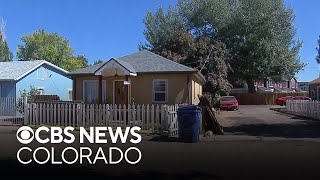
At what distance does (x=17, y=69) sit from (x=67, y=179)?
3032 cm

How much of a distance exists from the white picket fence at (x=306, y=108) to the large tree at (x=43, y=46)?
51.3m

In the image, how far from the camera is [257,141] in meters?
16.4

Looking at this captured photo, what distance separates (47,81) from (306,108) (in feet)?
72.4

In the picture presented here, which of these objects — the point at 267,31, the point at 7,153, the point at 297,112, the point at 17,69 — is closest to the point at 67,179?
the point at 7,153

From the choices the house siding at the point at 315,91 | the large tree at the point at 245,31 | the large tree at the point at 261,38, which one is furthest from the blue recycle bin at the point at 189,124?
the house siding at the point at 315,91

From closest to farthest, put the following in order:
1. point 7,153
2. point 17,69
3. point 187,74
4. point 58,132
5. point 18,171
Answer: point 18,171 → point 7,153 → point 58,132 → point 187,74 → point 17,69

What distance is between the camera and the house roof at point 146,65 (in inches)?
997

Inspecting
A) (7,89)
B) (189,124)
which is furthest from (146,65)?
(7,89)

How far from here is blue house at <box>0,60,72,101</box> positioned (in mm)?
34812

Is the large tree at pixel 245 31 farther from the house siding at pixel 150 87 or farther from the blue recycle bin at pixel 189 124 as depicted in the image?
the blue recycle bin at pixel 189 124

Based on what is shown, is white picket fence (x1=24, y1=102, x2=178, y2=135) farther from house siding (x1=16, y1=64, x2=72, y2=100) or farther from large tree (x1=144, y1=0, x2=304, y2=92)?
large tree (x1=144, y1=0, x2=304, y2=92)

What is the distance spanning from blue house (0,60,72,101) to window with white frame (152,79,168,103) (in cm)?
1014

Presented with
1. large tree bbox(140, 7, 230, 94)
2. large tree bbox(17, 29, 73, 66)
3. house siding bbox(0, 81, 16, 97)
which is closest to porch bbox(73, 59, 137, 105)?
house siding bbox(0, 81, 16, 97)

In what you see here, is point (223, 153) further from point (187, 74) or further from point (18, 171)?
point (187, 74)
